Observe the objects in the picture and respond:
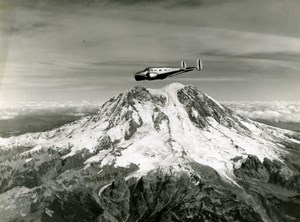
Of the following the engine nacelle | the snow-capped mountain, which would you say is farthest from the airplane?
the snow-capped mountain

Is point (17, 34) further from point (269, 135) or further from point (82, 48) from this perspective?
point (269, 135)

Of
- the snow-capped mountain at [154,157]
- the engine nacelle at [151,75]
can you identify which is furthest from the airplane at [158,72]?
the snow-capped mountain at [154,157]

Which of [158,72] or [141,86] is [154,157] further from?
[158,72]

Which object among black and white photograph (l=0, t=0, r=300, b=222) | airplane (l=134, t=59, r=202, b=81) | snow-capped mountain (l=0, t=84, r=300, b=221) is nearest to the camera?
airplane (l=134, t=59, r=202, b=81)

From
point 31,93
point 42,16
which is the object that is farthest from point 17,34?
point 31,93

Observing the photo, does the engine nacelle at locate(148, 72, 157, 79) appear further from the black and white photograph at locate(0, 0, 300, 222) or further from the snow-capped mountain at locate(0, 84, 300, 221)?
the snow-capped mountain at locate(0, 84, 300, 221)

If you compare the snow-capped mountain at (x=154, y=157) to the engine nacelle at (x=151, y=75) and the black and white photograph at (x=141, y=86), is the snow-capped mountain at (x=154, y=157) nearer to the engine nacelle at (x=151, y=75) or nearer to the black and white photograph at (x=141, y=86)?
the black and white photograph at (x=141, y=86)

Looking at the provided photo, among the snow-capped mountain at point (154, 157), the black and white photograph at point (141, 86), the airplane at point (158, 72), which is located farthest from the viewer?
the snow-capped mountain at point (154, 157)
